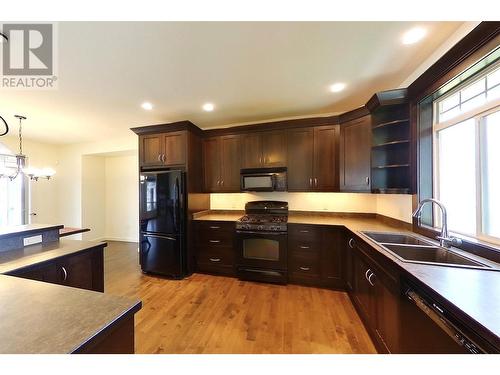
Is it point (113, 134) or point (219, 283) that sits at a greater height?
point (113, 134)

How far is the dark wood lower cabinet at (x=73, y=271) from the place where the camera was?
4.58 ft

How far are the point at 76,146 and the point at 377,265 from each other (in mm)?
6511

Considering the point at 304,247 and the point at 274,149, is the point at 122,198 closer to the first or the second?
the point at 274,149

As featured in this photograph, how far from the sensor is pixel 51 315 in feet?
2.56

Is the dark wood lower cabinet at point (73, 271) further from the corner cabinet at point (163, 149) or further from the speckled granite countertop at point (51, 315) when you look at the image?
the corner cabinet at point (163, 149)

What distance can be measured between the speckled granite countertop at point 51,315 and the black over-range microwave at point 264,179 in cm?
245

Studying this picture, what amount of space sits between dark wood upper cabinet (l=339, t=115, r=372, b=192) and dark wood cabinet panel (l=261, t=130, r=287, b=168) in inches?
33.1

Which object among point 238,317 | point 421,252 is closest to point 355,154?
point 421,252

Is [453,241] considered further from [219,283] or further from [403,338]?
[219,283]

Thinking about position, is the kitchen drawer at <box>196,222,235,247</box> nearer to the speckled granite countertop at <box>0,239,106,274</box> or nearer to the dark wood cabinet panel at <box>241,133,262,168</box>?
the dark wood cabinet panel at <box>241,133,262,168</box>

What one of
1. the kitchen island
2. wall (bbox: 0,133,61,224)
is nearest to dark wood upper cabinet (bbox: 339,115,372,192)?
the kitchen island

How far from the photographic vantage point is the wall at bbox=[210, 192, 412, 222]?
110 inches

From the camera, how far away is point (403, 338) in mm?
1305
